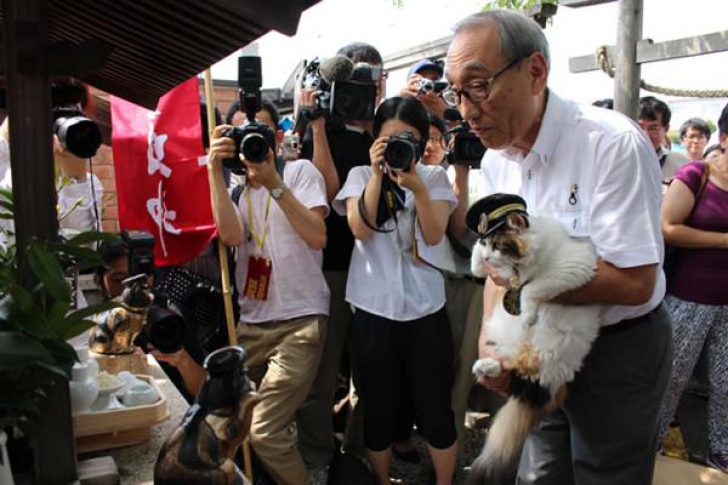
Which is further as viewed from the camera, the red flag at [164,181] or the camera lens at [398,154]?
the red flag at [164,181]

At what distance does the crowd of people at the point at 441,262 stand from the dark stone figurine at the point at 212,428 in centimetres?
68

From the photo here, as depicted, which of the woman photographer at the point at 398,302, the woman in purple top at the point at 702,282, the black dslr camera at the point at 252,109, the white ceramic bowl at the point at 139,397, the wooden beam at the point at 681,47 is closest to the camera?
the white ceramic bowl at the point at 139,397

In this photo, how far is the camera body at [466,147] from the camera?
2.74 metres

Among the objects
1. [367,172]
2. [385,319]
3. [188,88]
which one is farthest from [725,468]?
[188,88]

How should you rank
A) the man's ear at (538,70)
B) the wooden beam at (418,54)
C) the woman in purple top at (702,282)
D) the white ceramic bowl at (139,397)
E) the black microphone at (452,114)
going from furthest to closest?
the wooden beam at (418,54) < the woman in purple top at (702,282) < the black microphone at (452,114) < the white ceramic bowl at (139,397) < the man's ear at (538,70)

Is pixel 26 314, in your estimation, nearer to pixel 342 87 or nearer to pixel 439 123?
pixel 342 87

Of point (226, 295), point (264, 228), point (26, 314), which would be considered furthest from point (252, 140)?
point (26, 314)

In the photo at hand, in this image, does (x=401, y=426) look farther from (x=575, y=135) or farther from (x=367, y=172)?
(x=575, y=135)

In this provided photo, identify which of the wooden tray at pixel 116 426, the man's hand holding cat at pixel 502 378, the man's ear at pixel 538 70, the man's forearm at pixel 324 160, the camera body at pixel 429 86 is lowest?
the wooden tray at pixel 116 426

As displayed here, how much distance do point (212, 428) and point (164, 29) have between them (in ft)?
3.21

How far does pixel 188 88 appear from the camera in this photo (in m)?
2.99

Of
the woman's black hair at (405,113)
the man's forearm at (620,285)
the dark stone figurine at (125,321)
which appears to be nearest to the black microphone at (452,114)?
the woman's black hair at (405,113)

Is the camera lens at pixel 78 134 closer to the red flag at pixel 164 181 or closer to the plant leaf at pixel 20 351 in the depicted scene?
the plant leaf at pixel 20 351

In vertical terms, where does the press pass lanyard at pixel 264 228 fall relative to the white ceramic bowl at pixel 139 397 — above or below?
above
